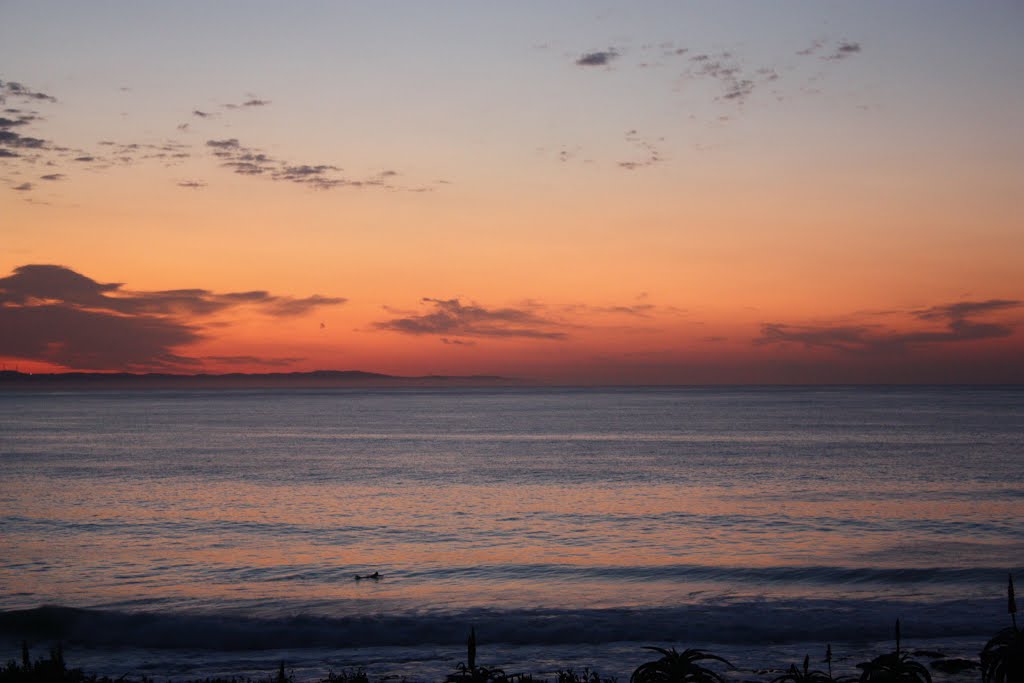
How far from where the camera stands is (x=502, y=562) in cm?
2997

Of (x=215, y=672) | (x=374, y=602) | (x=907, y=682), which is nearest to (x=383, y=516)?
(x=374, y=602)

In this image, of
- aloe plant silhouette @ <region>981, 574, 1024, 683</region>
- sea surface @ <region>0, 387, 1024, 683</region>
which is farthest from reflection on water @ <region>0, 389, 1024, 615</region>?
aloe plant silhouette @ <region>981, 574, 1024, 683</region>

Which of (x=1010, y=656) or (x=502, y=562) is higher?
(x=1010, y=656)

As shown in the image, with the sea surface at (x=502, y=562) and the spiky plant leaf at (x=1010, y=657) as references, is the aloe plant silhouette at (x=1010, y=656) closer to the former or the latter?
the spiky plant leaf at (x=1010, y=657)

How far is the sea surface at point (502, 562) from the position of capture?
21.5 m

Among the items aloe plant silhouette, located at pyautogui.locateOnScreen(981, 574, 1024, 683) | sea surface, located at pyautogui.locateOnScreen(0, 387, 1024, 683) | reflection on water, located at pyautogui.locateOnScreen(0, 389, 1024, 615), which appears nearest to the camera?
aloe plant silhouette, located at pyautogui.locateOnScreen(981, 574, 1024, 683)

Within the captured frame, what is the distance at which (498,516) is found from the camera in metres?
39.7

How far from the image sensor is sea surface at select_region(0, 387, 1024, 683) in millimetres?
21453

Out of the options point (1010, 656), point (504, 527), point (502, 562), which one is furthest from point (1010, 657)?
point (504, 527)

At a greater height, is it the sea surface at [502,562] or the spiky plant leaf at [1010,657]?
the spiky plant leaf at [1010,657]

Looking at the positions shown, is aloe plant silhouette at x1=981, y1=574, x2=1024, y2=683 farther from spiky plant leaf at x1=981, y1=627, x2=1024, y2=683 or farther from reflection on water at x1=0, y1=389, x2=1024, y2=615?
reflection on water at x1=0, y1=389, x2=1024, y2=615

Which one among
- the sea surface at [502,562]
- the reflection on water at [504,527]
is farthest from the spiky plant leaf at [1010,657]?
the reflection on water at [504,527]

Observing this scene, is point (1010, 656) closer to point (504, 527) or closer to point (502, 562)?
point (502, 562)

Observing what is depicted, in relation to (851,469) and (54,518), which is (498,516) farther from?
(851,469)
